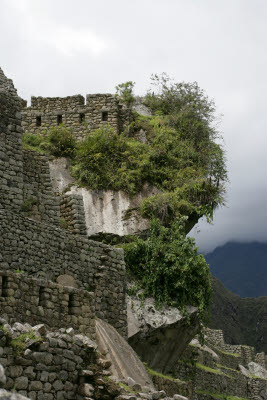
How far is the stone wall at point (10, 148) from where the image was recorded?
18.5 metres

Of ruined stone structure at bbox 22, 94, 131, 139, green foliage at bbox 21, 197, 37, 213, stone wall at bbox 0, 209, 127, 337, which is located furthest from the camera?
ruined stone structure at bbox 22, 94, 131, 139

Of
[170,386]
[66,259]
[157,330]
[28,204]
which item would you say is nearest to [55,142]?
[28,204]

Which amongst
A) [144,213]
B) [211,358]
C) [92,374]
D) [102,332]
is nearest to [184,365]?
[144,213]

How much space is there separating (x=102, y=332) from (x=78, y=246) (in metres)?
3.00

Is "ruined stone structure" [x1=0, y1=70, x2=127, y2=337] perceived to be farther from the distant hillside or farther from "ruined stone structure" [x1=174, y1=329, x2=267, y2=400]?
the distant hillside

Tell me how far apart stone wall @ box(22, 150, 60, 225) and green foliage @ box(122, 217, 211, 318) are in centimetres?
350

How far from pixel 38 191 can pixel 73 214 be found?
2.08 metres

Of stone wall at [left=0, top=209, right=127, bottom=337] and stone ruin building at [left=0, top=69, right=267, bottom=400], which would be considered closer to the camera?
stone ruin building at [left=0, top=69, right=267, bottom=400]

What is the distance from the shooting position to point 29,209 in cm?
1986

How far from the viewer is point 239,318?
67375 millimetres

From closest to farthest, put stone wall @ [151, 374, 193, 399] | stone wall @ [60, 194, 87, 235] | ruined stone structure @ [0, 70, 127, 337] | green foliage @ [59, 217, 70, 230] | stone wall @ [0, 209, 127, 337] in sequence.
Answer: stone wall @ [0, 209, 127, 337] → ruined stone structure @ [0, 70, 127, 337] → stone wall @ [151, 374, 193, 399] → green foliage @ [59, 217, 70, 230] → stone wall @ [60, 194, 87, 235]

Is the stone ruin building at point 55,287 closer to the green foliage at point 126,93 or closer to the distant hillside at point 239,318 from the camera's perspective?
the green foliage at point 126,93

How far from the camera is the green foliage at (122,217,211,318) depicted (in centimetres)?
2208

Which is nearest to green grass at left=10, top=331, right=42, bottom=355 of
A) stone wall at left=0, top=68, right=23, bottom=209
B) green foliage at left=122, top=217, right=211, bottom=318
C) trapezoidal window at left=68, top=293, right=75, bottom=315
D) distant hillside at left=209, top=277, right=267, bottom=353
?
trapezoidal window at left=68, top=293, right=75, bottom=315
